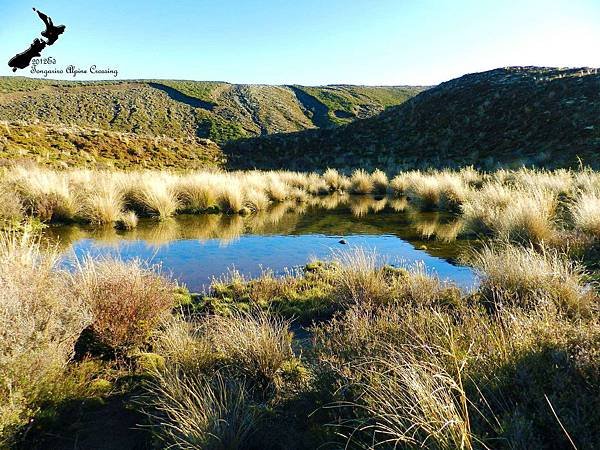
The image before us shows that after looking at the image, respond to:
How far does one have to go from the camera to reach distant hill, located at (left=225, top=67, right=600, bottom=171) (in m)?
25.2

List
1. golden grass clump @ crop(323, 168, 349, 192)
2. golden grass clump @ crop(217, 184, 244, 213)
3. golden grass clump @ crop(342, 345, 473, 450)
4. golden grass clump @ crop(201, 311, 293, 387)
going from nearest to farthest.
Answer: golden grass clump @ crop(342, 345, 473, 450)
golden grass clump @ crop(201, 311, 293, 387)
golden grass clump @ crop(217, 184, 244, 213)
golden grass clump @ crop(323, 168, 349, 192)

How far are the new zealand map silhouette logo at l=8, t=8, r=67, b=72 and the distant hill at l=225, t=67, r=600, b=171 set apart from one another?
20061 millimetres

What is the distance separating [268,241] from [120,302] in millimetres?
5893

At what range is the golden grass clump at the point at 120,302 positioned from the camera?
422 centimetres

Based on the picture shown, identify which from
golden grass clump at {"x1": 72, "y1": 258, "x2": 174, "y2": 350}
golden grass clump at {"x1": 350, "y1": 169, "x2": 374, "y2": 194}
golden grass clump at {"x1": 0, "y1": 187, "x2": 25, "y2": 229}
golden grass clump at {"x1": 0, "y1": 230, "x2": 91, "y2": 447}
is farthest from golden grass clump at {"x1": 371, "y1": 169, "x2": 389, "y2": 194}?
golden grass clump at {"x1": 0, "y1": 230, "x2": 91, "y2": 447}

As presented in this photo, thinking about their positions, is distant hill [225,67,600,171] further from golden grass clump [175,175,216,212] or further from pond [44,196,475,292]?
golden grass clump [175,175,216,212]

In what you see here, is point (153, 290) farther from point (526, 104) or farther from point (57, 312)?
point (526, 104)

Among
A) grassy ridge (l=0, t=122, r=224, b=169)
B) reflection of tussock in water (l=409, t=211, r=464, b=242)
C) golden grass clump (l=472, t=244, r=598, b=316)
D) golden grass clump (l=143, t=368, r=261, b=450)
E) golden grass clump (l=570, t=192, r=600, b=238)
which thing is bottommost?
reflection of tussock in water (l=409, t=211, r=464, b=242)

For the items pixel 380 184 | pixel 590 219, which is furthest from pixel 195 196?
pixel 590 219

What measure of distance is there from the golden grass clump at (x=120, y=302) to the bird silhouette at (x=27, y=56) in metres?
15.4

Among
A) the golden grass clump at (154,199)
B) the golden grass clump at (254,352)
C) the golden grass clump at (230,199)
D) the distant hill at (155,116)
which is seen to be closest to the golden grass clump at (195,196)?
the golden grass clump at (230,199)

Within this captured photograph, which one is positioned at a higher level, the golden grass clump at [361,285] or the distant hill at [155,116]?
the distant hill at [155,116]

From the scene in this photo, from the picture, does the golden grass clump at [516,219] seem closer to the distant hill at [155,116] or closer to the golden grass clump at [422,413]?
the golden grass clump at [422,413]

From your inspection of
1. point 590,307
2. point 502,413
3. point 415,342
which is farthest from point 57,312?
point 590,307
